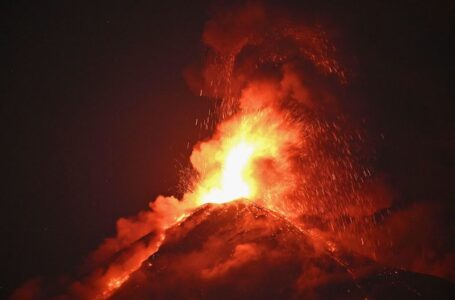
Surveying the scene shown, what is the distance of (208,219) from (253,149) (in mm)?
4114

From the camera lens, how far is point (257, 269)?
410 inches

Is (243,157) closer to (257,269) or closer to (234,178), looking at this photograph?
(234,178)

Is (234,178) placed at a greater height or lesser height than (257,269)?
greater

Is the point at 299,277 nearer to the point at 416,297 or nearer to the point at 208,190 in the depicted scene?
the point at 416,297

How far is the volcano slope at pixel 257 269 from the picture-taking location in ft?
33.0

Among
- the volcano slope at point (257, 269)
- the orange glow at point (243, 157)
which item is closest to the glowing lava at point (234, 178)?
the orange glow at point (243, 157)

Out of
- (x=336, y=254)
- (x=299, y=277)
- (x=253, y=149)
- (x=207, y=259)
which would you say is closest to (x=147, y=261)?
(x=207, y=259)

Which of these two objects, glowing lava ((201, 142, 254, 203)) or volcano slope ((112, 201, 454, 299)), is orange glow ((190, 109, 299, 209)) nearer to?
glowing lava ((201, 142, 254, 203))

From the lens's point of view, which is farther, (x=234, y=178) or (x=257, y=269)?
(x=234, y=178)

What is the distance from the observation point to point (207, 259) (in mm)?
10938

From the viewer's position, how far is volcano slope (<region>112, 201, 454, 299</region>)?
33.0ft

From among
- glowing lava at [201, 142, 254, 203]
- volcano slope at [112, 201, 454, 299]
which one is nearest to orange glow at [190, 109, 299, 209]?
glowing lava at [201, 142, 254, 203]

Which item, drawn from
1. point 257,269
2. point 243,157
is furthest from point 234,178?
point 257,269

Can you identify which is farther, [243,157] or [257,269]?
[243,157]
